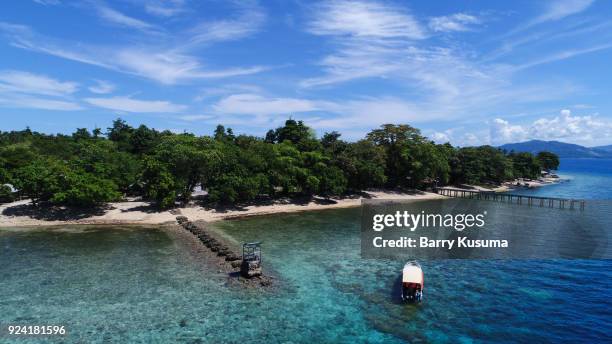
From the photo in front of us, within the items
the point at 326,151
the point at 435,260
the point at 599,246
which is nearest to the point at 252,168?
the point at 326,151

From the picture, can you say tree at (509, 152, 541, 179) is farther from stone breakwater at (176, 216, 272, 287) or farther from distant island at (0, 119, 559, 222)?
stone breakwater at (176, 216, 272, 287)

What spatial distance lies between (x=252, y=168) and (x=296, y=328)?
4247 cm

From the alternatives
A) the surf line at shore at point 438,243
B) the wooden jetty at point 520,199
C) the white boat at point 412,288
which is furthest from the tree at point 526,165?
the white boat at point 412,288

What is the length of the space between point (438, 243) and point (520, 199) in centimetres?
4949

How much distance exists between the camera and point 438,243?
43.4 m

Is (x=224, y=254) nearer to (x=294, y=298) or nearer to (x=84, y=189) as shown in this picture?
(x=294, y=298)

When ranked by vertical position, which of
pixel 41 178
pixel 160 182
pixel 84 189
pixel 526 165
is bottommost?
pixel 84 189

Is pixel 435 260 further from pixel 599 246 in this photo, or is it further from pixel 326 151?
pixel 326 151

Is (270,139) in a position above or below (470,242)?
Answer: above

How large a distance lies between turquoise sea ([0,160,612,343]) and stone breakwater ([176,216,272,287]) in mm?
A: 1360

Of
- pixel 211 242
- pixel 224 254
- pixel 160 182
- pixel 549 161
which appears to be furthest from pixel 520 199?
pixel 549 161

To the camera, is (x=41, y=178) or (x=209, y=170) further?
(x=209, y=170)

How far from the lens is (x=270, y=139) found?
109 metres

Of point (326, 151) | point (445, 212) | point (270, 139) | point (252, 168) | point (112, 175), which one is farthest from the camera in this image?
point (270, 139)
